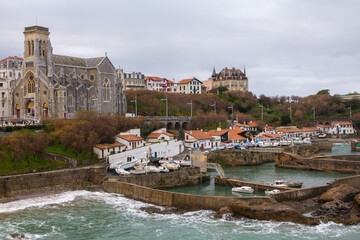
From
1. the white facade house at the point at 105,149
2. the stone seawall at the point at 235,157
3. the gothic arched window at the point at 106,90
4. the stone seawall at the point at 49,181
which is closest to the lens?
the stone seawall at the point at 49,181

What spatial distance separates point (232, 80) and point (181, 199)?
362ft

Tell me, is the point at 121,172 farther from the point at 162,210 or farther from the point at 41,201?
the point at 162,210

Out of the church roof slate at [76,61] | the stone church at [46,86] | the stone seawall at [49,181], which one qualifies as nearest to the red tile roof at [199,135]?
the stone church at [46,86]

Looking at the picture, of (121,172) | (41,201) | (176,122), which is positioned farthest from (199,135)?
(41,201)

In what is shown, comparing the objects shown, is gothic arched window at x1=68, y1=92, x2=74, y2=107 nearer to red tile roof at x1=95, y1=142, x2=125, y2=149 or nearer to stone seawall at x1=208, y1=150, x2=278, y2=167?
red tile roof at x1=95, y1=142, x2=125, y2=149

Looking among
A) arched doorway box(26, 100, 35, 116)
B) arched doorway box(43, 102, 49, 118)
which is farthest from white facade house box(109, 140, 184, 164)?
arched doorway box(26, 100, 35, 116)

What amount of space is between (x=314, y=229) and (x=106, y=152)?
29.4 metres

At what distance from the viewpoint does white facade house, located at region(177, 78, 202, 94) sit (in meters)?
128

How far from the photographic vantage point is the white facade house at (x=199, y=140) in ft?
220

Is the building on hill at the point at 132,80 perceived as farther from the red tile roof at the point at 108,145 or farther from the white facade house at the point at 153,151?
the red tile roof at the point at 108,145

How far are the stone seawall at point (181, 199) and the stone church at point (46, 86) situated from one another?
28.7 m

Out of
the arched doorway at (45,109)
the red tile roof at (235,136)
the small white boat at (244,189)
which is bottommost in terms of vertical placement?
the small white boat at (244,189)

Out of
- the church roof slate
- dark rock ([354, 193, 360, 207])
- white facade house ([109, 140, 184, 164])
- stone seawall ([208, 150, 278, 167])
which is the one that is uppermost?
the church roof slate

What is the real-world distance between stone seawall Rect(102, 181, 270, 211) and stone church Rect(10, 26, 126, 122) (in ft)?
94.2
